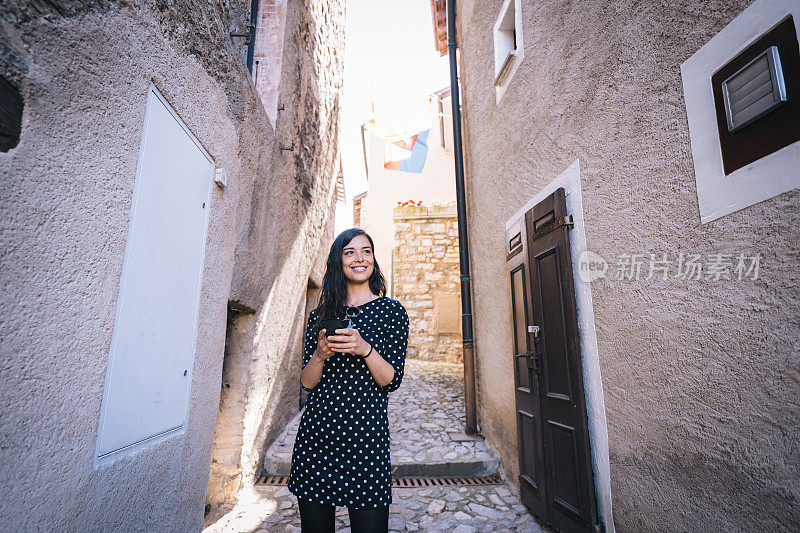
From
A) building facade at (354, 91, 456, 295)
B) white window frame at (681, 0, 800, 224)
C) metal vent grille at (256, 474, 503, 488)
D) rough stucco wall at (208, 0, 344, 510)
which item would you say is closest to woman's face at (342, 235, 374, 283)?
rough stucco wall at (208, 0, 344, 510)

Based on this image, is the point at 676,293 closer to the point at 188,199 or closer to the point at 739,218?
the point at 739,218

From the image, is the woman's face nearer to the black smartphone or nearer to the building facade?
the black smartphone

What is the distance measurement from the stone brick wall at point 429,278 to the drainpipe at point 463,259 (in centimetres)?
Answer: 372

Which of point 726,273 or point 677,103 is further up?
point 677,103

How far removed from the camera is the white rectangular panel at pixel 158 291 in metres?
1.37

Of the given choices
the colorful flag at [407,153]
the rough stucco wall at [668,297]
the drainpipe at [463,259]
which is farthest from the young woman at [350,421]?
the colorful flag at [407,153]

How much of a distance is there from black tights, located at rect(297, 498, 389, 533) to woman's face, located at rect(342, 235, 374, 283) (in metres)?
0.86

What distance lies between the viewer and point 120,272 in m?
1.33

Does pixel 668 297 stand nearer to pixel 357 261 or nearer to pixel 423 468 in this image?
pixel 357 261

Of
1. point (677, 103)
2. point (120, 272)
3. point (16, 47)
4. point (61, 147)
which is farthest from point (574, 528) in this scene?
point (16, 47)

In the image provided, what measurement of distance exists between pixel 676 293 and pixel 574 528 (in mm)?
1605

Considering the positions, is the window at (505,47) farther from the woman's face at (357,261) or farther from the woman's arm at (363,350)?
the woman's arm at (363,350)

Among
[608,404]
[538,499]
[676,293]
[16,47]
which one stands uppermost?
[16,47]

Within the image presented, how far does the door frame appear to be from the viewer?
6.99 feet
